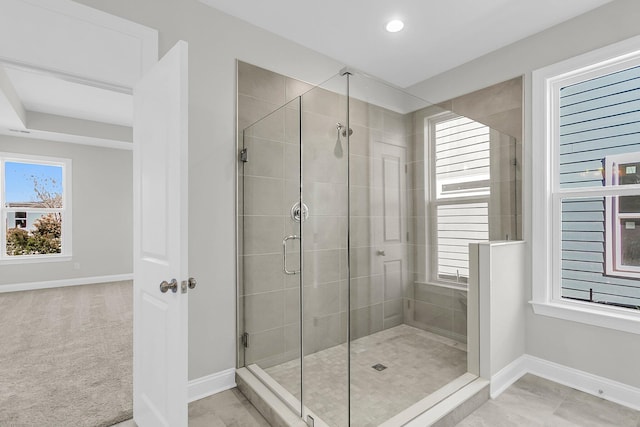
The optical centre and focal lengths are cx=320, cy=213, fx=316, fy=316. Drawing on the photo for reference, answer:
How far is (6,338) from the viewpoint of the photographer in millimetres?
3135

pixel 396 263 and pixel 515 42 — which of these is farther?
pixel 515 42

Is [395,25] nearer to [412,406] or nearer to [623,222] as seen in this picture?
[623,222]

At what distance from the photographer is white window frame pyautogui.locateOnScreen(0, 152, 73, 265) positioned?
5.12 metres

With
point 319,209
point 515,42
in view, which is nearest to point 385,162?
point 319,209

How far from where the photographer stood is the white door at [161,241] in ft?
4.75

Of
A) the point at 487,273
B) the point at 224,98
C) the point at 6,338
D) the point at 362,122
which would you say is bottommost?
the point at 6,338

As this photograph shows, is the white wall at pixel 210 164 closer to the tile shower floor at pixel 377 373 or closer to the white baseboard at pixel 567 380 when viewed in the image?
the tile shower floor at pixel 377 373

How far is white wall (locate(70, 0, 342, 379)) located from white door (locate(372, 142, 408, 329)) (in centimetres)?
108

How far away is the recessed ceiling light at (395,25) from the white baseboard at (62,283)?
6243mm

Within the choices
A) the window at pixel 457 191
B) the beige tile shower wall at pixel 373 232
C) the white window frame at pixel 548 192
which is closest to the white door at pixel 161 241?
the beige tile shower wall at pixel 373 232

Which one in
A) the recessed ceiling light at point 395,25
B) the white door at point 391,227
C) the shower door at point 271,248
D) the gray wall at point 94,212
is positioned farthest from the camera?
the gray wall at point 94,212

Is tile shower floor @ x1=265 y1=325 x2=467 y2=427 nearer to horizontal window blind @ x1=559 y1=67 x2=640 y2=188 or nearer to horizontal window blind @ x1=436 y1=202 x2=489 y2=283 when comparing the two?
horizontal window blind @ x1=436 y1=202 x2=489 y2=283

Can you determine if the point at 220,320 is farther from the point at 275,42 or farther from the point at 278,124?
the point at 275,42

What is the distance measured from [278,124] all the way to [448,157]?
46.9 inches
